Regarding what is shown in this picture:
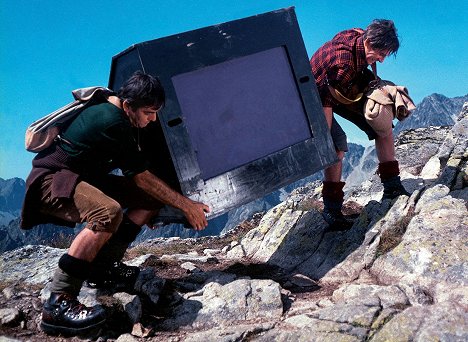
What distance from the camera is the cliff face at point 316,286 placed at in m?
3.68

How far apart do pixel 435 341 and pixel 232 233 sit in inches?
354

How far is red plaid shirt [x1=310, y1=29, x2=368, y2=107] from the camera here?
19.1 feet

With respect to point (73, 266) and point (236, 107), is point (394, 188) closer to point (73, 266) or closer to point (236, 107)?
point (236, 107)

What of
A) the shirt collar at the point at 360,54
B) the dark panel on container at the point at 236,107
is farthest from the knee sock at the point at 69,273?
the shirt collar at the point at 360,54

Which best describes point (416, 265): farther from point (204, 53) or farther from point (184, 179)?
point (204, 53)

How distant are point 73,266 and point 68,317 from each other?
494mm

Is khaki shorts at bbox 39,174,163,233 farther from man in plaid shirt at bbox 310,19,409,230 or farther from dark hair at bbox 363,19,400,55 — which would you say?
dark hair at bbox 363,19,400,55

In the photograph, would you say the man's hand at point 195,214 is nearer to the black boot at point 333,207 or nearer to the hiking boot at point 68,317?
the hiking boot at point 68,317

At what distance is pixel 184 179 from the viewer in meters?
4.93

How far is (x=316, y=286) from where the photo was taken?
5398 mm

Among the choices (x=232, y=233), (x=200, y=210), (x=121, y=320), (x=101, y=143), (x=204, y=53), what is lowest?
(x=232, y=233)

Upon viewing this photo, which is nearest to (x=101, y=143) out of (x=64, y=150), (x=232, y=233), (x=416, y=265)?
(x=64, y=150)

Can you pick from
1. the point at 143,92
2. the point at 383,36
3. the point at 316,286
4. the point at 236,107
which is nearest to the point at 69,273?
the point at 143,92

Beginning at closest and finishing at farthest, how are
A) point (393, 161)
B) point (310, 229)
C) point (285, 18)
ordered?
point (285, 18), point (393, 161), point (310, 229)
